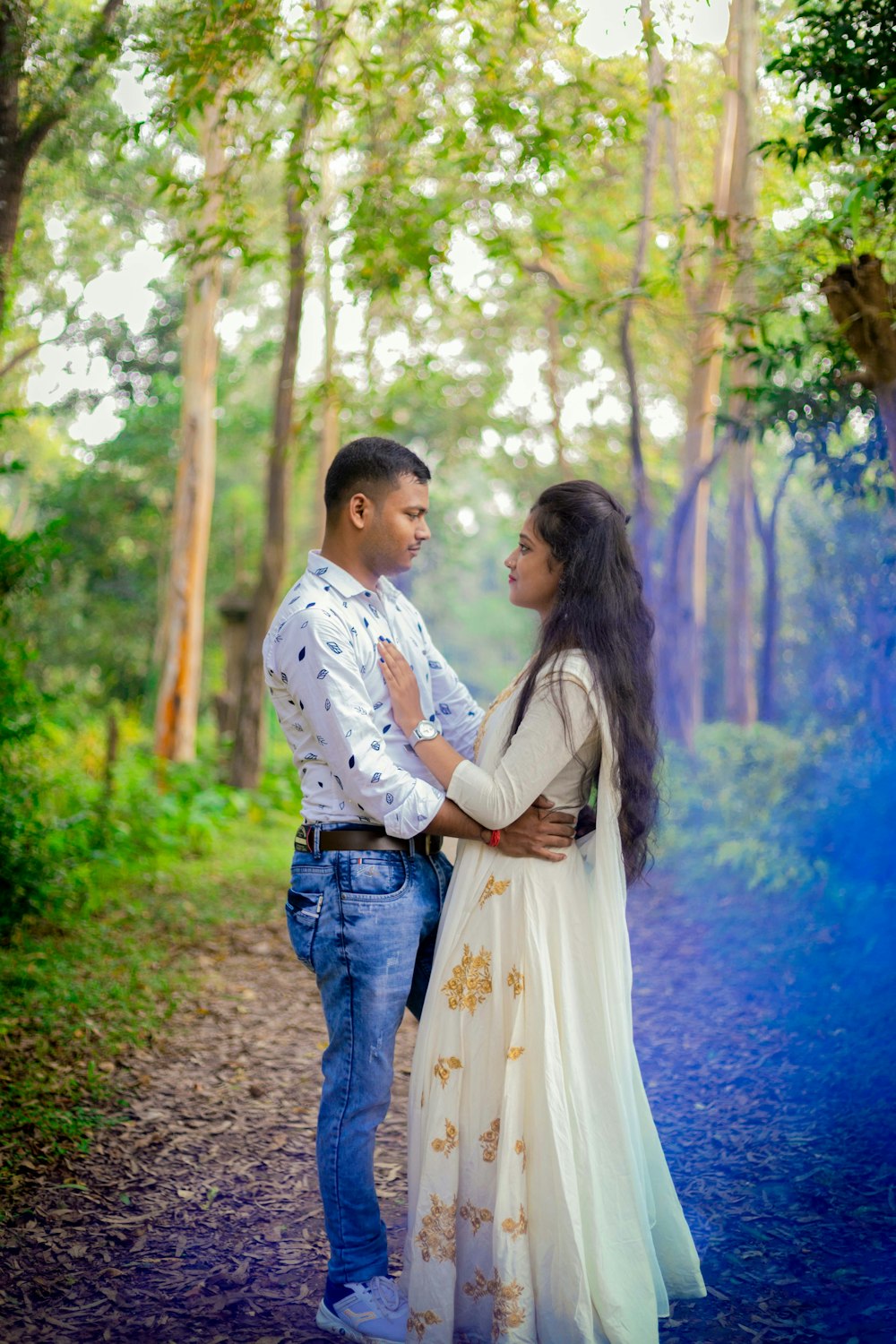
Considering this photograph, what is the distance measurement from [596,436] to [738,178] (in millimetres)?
6736

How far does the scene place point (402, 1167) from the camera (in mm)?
3678

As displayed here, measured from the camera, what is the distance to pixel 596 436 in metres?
15.9

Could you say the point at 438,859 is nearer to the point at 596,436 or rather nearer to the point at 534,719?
the point at 534,719

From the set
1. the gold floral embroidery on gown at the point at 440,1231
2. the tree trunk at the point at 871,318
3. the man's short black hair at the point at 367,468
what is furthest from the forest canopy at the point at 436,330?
the gold floral embroidery on gown at the point at 440,1231

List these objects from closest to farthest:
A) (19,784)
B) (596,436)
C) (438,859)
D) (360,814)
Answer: (360,814) < (438,859) < (19,784) < (596,436)

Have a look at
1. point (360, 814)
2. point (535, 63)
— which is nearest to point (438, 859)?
point (360, 814)

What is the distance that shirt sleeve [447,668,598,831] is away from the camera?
2480mm

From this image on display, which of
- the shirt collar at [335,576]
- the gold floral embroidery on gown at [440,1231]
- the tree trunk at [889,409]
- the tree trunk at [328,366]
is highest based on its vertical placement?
the tree trunk at [328,366]

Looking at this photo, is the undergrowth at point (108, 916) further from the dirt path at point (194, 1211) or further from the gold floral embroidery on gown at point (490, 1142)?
the gold floral embroidery on gown at point (490, 1142)

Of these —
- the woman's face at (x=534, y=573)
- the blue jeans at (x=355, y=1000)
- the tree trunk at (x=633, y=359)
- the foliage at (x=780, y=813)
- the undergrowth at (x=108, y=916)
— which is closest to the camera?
the blue jeans at (x=355, y=1000)

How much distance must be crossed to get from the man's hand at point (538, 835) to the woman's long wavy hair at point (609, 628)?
16 cm

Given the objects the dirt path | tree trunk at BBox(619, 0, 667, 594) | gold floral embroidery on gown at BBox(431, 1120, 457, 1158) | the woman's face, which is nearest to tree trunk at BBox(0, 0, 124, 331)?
the woman's face

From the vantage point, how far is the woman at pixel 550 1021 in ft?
7.80

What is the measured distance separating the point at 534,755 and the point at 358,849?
0.49 metres
